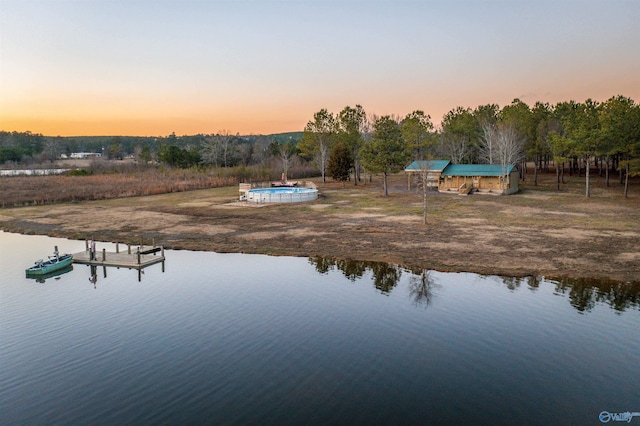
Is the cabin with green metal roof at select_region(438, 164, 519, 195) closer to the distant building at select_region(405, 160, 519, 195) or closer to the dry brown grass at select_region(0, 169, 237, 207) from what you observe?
the distant building at select_region(405, 160, 519, 195)

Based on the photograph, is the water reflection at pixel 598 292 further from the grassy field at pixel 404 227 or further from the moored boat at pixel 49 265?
the moored boat at pixel 49 265

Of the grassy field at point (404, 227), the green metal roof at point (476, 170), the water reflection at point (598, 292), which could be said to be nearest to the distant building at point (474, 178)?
the green metal roof at point (476, 170)

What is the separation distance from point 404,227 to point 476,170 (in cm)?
2763

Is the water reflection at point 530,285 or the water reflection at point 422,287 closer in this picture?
the water reflection at point 530,285

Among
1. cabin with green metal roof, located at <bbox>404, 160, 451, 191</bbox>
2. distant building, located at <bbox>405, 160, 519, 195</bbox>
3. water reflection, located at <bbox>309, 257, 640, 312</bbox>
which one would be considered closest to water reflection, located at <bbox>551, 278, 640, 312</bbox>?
water reflection, located at <bbox>309, 257, 640, 312</bbox>

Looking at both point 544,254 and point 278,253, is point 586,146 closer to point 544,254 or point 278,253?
point 544,254

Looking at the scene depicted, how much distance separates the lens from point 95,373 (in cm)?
1255

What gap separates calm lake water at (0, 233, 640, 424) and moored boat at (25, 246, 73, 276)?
1195mm

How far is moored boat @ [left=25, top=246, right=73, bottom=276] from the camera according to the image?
22.5 meters

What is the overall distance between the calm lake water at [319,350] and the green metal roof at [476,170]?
120 feet

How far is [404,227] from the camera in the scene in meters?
32.6

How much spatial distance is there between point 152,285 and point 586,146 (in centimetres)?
4826

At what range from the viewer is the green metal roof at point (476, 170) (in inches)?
2114

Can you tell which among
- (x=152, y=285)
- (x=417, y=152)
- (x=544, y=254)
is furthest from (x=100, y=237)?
(x=417, y=152)
